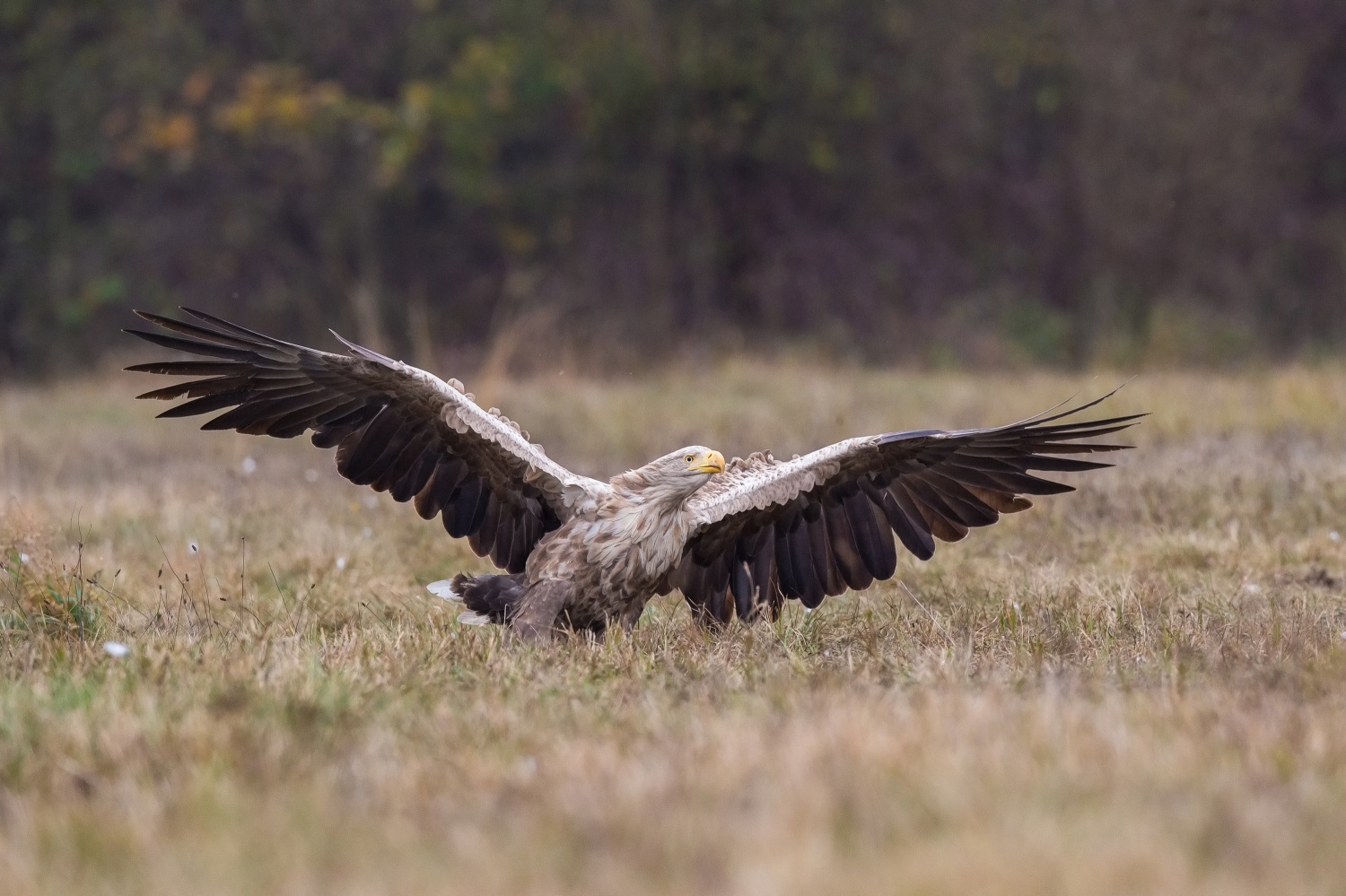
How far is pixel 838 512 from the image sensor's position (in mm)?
5969

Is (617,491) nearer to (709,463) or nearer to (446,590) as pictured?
(709,463)

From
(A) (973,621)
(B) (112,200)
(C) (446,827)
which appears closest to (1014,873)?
(C) (446,827)

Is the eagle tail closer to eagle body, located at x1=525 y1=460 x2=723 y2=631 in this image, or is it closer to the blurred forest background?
eagle body, located at x1=525 y1=460 x2=723 y2=631

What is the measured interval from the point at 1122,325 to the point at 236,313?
12.7m

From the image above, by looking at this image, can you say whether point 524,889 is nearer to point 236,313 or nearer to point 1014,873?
point 1014,873

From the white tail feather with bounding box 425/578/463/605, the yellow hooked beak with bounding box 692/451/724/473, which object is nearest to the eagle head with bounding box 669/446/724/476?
the yellow hooked beak with bounding box 692/451/724/473

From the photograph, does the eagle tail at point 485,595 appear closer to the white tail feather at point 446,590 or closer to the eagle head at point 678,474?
the white tail feather at point 446,590

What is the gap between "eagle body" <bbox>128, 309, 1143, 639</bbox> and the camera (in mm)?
5539

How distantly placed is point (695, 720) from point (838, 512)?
216 cm

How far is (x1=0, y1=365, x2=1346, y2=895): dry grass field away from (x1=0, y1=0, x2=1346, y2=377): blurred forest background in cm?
1242

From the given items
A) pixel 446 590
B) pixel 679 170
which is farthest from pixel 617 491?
pixel 679 170

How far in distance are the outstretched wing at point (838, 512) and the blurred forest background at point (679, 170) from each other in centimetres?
1331

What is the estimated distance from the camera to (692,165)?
70.2ft

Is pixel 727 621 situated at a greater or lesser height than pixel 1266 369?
lesser
